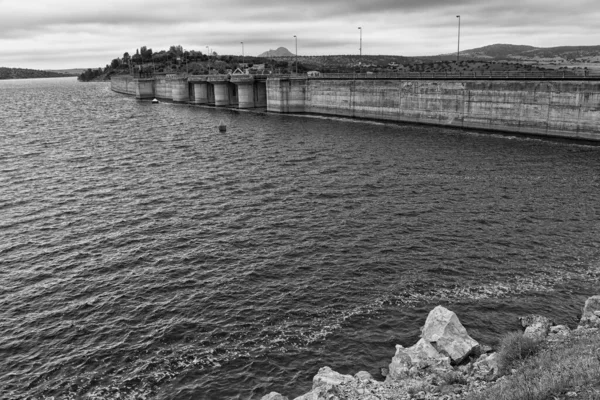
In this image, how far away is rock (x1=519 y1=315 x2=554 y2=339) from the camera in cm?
2034

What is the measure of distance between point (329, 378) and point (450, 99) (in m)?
68.4

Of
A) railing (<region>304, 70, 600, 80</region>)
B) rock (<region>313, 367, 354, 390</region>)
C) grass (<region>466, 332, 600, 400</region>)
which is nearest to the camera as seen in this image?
grass (<region>466, 332, 600, 400</region>)

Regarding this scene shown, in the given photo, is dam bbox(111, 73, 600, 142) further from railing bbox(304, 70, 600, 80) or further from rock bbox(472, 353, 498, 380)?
rock bbox(472, 353, 498, 380)

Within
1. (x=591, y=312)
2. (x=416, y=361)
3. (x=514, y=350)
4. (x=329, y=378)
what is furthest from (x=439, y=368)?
(x=591, y=312)

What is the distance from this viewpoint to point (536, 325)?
21.8 m

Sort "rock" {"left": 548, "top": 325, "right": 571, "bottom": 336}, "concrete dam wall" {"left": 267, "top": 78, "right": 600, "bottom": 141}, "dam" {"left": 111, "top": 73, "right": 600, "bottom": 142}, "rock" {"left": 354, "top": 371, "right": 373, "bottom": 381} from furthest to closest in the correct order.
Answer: "dam" {"left": 111, "top": 73, "right": 600, "bottom": 142} < "concrete dam wall" {"left": 267, "top": 78, "right": 600, "bottom": 141} < "rock" {"left": 548, "top": 325, "right": 571, "bottom": 336} < "rock" {"left": 354, "top": 371, "right": 373, "bottom": 381}

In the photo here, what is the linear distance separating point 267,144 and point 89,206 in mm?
34036

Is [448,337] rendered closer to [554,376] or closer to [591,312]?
[554,376]

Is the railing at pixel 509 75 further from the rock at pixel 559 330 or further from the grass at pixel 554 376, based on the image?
the grass at pixel 554 376

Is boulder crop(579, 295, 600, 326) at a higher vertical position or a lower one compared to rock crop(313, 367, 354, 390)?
higher

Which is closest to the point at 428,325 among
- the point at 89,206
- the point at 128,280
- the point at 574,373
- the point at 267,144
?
the point at 574,373

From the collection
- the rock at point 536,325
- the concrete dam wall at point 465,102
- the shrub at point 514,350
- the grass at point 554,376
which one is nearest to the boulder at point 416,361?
the shrub at point 514,350

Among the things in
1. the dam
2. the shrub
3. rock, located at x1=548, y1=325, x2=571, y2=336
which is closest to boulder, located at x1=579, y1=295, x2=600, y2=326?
rock, located at x1=548, y1=325, x2=571, y2=336

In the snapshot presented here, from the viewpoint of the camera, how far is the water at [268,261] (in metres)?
Answer: 21.6
